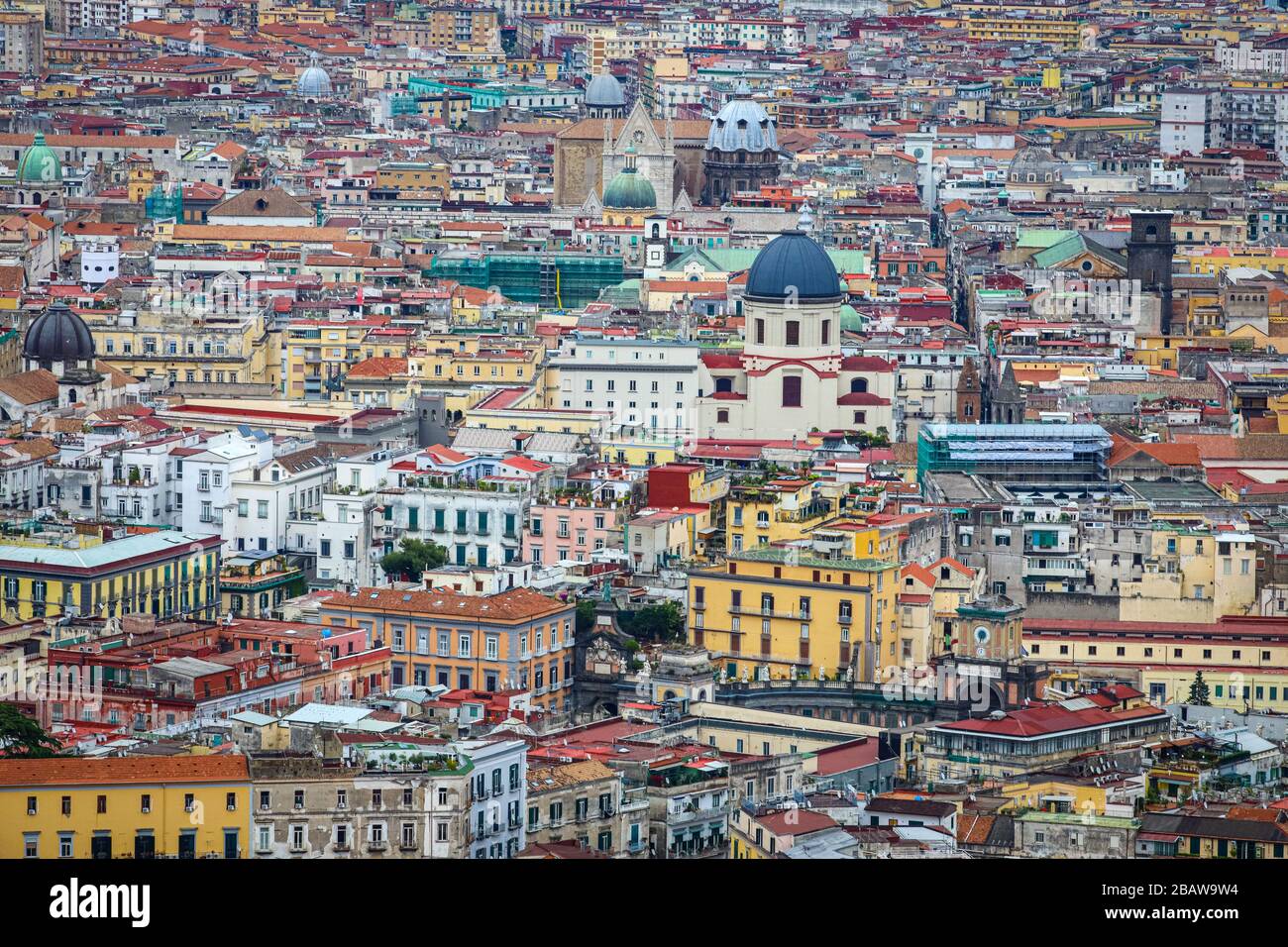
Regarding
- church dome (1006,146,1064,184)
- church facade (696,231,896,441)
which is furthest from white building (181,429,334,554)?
church dome (1006,146,1064,184)

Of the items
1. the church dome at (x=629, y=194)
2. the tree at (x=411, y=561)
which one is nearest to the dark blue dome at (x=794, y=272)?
the tree at (x=411, y=561)

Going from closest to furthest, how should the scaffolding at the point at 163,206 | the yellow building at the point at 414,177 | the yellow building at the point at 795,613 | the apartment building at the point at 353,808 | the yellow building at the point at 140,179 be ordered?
the apartment building at the point at 353,808
the yellow building at the point at 795,613
the scaffolding at the point at 163,206
the yellow building at the point at 140,179
the yellow building at the point at 414,177

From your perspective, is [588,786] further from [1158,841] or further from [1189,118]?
[1189,118]

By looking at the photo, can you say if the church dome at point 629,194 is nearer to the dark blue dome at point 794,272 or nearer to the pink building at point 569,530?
the dark blue dome at point 794,272

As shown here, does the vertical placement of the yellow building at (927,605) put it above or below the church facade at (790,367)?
below

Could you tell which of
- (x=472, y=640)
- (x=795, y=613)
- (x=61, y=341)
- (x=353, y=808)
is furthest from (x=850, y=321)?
(x=353, y=808)

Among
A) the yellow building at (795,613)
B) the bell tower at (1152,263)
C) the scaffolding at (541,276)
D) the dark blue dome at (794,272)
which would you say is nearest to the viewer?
the yellow building at (795,613)

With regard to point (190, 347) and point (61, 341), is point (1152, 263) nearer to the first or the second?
point (190, 347)

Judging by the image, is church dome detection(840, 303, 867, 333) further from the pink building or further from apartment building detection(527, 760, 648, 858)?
apartment building detection(527, 760, 648, 858)
